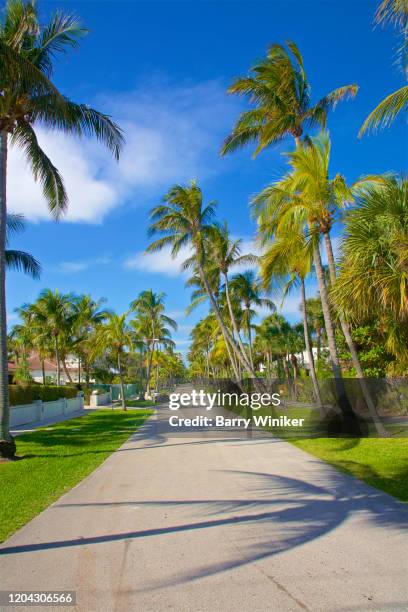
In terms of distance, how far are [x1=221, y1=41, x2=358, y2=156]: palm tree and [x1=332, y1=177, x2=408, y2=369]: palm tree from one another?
18.7 feet

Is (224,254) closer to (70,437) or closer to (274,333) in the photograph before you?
(70,437)

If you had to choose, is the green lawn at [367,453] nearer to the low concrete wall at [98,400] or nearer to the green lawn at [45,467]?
the green lawn at [45,467]

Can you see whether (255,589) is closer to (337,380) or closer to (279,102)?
(337,380)

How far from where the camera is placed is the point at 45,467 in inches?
387

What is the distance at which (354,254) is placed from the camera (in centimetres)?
980

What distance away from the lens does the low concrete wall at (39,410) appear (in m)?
20.1

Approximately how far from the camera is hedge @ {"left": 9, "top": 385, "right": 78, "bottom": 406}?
67.6ft

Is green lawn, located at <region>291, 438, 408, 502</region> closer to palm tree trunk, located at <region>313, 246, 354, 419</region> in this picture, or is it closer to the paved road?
the paved road

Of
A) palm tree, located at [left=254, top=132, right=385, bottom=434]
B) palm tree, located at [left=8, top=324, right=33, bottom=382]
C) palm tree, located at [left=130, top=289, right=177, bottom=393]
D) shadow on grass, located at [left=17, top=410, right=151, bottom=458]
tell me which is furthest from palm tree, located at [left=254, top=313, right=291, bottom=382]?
palm tree, located at [left=254, top=132, right=385, bottom=434]

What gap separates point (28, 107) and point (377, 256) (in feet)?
30.1

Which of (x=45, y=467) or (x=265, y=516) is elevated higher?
(x=265, y=516)

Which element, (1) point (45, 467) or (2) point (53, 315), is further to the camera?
(2) point (53, 315)

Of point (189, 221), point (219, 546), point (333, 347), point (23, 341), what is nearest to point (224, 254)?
→ point (189, 221)

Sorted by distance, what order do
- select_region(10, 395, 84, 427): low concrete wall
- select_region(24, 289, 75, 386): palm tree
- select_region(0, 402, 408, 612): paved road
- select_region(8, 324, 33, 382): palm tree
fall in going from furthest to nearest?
select_region(8, 324, 33, 382): palm tree
select_region(24, 289, 75, 386): palm tree
select_region(10, 395, 84, 427): low concrete wall
select_region(0, 402, 408, 612): paved road
